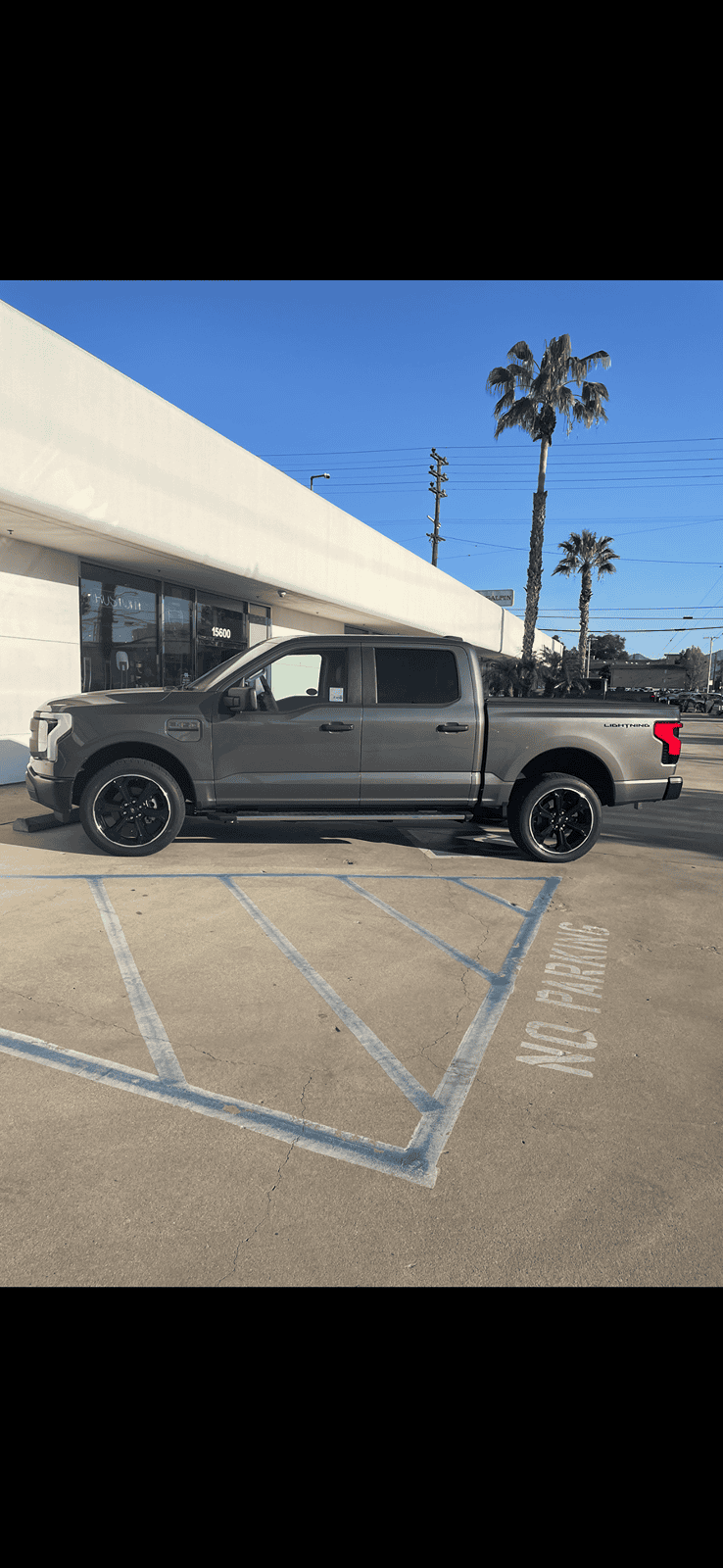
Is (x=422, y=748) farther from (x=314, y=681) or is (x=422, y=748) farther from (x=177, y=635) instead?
(x=177, y=635)

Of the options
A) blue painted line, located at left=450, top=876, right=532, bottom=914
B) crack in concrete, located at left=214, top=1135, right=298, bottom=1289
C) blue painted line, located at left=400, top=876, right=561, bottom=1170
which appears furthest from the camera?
blue painted line, located at left=450, top=876, right=532, bottom=914

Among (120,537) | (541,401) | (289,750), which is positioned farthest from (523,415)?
(289,750)

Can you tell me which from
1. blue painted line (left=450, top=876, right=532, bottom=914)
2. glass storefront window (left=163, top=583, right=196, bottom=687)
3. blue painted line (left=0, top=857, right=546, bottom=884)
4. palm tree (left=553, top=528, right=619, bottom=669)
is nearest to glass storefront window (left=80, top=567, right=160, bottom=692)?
glass storefront window (left=163, top=583, right=196, bottom=687)

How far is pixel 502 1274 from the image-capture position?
2236 millimetres

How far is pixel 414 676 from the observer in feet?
24.3

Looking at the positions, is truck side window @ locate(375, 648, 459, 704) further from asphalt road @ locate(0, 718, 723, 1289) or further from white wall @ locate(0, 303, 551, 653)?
white wall @ locate(0, 303, 551, 653)

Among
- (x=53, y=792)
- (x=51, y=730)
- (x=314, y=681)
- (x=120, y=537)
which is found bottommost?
(x=53, y=792)

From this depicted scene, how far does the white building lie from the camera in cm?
990

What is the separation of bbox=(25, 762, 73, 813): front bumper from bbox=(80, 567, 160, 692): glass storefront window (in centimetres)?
667

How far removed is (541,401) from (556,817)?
2431 cm
